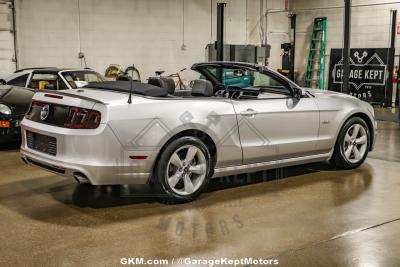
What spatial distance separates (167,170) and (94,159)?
694 mm

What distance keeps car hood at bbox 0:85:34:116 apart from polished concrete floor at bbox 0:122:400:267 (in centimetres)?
165

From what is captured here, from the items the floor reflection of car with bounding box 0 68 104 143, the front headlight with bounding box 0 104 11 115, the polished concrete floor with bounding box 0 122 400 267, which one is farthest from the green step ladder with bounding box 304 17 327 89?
the front headlight with bounding box 0 104 11 115

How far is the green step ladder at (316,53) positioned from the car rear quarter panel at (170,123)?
12412 millimetres

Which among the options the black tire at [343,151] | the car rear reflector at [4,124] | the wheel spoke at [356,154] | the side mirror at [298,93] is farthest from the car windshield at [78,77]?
the wheel spoke at [356,154]

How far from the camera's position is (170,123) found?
4484 millimetres

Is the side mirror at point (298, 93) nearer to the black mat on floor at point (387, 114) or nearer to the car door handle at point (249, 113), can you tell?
the car door handle at point (249, 113)

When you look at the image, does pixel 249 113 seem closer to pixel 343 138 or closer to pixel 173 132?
pixel 173 132

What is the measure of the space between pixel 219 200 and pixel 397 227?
1.65m

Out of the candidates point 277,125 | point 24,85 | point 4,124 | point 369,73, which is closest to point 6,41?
point 24,85

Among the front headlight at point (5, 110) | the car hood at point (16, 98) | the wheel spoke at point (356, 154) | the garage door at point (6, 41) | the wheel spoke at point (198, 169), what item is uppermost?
the garage door at point (6, 41)

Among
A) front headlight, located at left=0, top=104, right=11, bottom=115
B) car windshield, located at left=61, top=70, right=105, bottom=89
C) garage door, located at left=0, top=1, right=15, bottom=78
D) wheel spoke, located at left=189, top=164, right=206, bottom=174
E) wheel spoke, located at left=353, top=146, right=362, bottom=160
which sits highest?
garage door, located at left=0, top=1, right=15, bottom=78

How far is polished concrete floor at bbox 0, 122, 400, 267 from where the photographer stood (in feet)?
11.5

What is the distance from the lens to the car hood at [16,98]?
7.36 meters

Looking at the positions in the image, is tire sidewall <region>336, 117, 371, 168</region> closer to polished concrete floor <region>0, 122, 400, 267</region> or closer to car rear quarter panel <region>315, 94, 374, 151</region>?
car rear quarter panel <region>315, 94, 374, 151</region>
